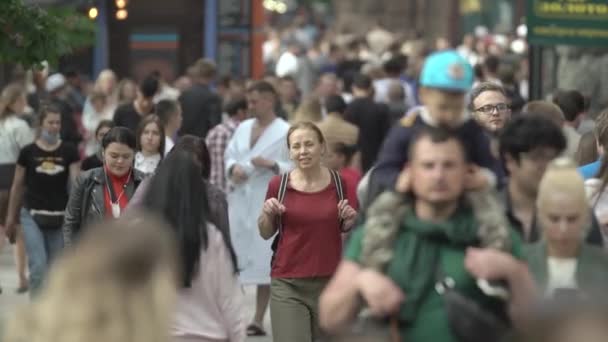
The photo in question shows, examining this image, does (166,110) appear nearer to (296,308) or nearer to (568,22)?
(296,308)

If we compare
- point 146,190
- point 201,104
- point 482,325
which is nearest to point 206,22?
point 201,104

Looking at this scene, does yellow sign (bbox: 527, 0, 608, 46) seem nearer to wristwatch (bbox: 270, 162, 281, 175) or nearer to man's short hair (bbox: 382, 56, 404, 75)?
wristwatch (bbox: 270, 162, 281, 175)

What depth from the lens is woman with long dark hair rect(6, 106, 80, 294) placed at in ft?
42.4

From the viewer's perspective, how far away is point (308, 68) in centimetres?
2867

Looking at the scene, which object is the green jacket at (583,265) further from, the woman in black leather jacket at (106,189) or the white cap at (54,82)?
the white cap at (54,82)

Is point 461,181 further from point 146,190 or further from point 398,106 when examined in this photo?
point 398,106

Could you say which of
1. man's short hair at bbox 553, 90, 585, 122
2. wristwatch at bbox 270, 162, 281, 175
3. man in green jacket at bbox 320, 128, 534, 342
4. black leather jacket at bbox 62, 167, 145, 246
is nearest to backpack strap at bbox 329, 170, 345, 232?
black leather jacket at bbox 62, 167, 145, 246

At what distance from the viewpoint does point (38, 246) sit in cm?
1295

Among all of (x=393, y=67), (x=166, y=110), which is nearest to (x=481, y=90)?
(x=166, y=110)

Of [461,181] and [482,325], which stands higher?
[461,181]

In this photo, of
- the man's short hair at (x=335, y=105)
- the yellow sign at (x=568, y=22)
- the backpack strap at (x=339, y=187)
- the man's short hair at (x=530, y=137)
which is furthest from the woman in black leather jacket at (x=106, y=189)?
the yellow sign at (x=568, y=22)

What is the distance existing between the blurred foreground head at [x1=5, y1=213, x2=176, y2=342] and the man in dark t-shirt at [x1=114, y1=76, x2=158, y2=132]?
34.9 feet

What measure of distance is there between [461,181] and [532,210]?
874mm

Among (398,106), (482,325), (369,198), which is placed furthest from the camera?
(398,106)
